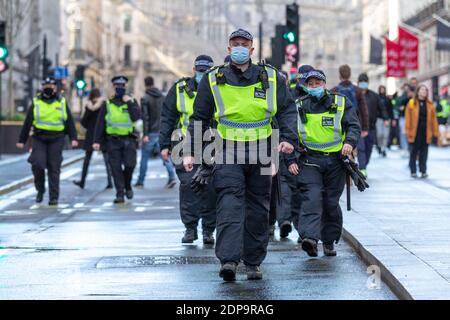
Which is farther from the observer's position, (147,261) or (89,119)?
(89,119)

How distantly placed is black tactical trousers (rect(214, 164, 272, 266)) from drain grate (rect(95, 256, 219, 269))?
3.41ft

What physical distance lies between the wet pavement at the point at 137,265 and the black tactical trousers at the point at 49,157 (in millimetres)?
1901

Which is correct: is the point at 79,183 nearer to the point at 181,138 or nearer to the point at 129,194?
the point at 129,194

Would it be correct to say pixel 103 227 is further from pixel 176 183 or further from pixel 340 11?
pixel 340 11

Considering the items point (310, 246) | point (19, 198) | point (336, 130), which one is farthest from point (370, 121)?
point (310, 246)

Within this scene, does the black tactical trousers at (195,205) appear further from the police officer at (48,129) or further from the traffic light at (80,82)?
the traffic light at (80,82)

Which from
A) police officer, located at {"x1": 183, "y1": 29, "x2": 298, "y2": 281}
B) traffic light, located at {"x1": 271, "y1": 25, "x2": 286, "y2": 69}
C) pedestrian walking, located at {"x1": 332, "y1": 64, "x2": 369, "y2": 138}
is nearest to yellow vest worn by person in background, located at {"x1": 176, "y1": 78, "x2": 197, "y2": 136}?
police officer, located at {"x1": 183, "y1": 29, "x2": 298, "y2": 281}

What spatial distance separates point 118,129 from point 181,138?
5.39 metres

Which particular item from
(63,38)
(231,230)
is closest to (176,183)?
(231,230)

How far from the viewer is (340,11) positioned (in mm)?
172625

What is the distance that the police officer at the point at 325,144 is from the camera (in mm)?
11594

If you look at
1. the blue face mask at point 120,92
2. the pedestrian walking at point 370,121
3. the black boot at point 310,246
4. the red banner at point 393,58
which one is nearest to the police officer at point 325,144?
the black boot at point 310,246

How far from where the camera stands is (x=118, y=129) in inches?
736
